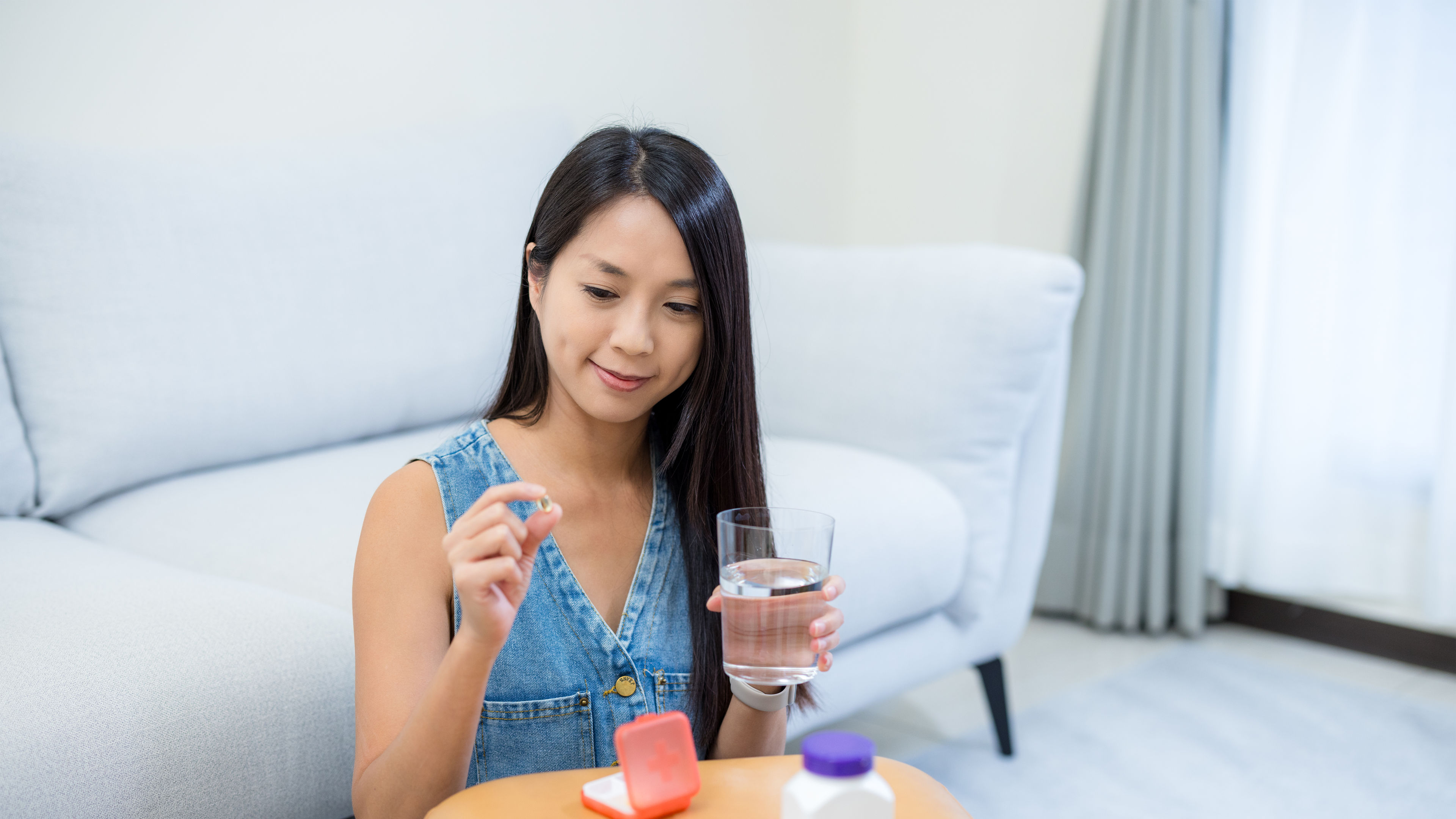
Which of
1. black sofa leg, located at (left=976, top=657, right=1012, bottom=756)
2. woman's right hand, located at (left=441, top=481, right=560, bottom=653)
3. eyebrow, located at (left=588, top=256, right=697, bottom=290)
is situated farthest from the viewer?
black sofa leg, located at (left=976, top=657, right=1012, bottom=756)

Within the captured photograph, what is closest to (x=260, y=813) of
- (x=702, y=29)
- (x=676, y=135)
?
(x=676, y=135)

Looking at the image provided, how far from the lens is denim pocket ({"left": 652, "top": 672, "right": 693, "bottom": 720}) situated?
923 millimetres

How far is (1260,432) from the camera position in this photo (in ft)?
7.80

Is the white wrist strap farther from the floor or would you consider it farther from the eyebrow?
the floor

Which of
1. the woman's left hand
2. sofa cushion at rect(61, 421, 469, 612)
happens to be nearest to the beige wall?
sofa cushion at rect(61, 421, 469, 612)

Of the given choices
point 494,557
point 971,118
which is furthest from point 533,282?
point 971,118

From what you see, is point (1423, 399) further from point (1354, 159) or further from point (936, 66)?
point (936, 66)

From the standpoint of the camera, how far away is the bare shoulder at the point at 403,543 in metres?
0.82

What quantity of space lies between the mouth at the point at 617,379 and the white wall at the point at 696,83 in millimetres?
1023

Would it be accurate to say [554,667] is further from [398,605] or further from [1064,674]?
[1064,674]

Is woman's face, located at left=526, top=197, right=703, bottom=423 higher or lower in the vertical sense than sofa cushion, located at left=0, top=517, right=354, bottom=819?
higher

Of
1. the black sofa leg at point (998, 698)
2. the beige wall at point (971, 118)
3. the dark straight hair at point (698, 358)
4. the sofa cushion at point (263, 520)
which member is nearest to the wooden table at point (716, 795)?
the dark straight hair at point (698, 358)

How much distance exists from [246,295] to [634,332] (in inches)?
36.9

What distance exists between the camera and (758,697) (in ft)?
2.90
